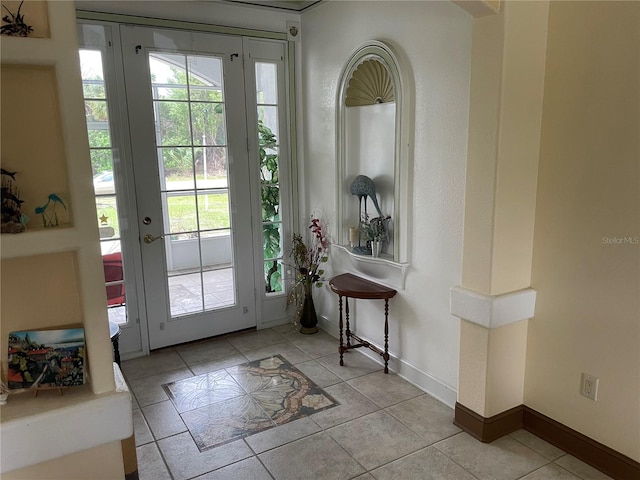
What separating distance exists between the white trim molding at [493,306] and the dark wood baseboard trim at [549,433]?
0.53 meters

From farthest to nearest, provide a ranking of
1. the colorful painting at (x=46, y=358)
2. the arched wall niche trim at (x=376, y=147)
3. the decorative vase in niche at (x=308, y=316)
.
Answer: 1. the decorative vase in niche at (x=308, y=316)
2. the arched wall niche trim at (x=376, y=147)
3. the colorful painting at (x=46, y=358)

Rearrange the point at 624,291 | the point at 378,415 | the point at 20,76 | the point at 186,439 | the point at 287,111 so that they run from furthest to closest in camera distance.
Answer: the point at 287,111
the point at 378,415
the point at 186,439
the point at 624,291
the point at 20,76

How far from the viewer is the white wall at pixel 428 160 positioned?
2572mm

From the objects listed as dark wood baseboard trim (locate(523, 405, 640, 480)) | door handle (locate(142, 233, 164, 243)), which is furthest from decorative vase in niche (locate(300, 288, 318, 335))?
dark wood baseboard trim (locate(523, 405, 640, 480))

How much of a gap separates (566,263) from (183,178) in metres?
2.65

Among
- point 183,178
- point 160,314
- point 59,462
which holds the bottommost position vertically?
point 160,314

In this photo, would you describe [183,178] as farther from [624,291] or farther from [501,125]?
[624,291]

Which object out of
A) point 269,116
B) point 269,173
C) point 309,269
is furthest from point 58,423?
point 269,116

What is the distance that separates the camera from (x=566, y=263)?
7.52ft

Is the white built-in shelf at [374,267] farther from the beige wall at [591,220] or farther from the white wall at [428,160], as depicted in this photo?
the beige wall at [591,220]

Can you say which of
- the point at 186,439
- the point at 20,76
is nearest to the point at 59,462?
the point at 20,76

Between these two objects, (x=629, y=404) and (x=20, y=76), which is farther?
(x=629, y=404)

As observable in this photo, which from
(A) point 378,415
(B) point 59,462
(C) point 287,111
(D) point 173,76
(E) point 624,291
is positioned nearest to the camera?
(B) point 59,462

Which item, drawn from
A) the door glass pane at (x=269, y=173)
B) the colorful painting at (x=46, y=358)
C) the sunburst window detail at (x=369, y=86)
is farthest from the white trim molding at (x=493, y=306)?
the door glass pane at (x=269, y=173)
